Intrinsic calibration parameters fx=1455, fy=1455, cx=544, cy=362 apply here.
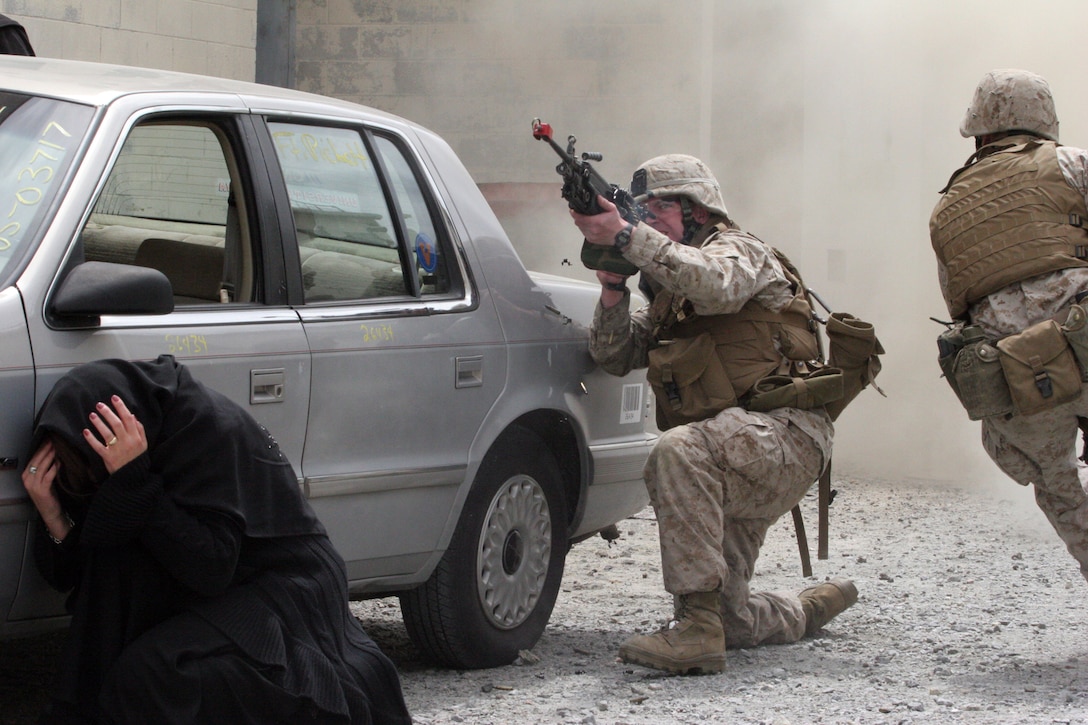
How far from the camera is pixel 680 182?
4.75m

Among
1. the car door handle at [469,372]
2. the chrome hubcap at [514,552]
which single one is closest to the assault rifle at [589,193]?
the car door handle at [469,372]

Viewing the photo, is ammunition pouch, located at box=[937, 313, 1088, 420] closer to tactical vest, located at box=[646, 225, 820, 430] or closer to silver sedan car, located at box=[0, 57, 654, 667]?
tactical vest, located at box=[646, 225, 820, 430]

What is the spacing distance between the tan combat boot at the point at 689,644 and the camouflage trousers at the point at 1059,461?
1115 mm

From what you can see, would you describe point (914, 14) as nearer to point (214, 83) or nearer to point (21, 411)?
point (214, 83)

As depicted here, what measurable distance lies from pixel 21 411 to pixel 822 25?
8.31m

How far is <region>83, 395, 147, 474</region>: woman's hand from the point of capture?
2.83m

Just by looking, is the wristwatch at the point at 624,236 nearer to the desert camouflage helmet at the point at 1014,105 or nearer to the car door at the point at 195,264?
the car door at the point at 195,264

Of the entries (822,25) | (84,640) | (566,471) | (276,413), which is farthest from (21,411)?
(822,25)

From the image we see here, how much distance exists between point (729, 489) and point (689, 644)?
1.65 ft

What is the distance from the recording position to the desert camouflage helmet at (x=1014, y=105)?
4.76m

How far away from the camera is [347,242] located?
3.95 meters

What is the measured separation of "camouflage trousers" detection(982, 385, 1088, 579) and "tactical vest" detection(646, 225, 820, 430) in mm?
718

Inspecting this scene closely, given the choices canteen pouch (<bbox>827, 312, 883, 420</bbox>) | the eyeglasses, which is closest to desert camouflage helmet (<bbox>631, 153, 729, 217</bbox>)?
the eyeglasses

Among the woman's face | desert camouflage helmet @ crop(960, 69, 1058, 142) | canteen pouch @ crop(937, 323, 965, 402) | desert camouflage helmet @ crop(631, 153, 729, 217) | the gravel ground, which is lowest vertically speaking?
the gravel ground
